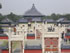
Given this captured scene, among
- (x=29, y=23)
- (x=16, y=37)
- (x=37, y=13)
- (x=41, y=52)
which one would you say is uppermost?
(x=37, y=13)

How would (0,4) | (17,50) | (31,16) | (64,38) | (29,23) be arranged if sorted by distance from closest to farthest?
(17,50) < (64,38) < (0,4) < (29,23) < (31,16)

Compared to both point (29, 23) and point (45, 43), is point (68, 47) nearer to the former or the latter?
point (45, 43)

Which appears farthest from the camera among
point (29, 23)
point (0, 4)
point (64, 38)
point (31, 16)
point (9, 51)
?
point (31, 16)

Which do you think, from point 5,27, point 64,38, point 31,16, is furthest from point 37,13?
point 64,38

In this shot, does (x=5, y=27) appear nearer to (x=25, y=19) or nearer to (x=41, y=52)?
(x=25, y=19)

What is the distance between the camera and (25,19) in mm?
28297

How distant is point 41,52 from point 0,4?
14202 mm

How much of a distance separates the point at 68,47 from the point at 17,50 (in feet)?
14.5

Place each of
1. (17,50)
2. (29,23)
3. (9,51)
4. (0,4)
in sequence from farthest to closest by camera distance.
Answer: (29,23) → (0,4) → (17,50) → (9,51)

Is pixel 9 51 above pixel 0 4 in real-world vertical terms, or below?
below

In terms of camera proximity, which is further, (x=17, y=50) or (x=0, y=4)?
(x=0, y=4)

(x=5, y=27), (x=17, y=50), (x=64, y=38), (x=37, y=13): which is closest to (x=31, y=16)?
(x=37, y=13)

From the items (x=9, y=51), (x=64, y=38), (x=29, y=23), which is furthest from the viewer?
(x=29, y=23)

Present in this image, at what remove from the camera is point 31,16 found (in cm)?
2920
